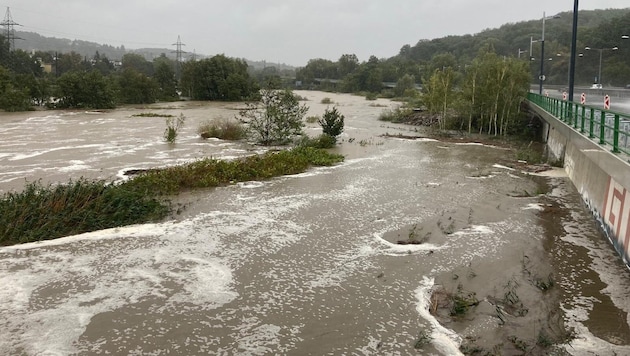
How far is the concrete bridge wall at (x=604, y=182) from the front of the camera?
31.4ft

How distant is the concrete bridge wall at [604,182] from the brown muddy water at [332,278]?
0.42 metres

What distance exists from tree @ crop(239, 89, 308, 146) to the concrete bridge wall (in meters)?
13.6

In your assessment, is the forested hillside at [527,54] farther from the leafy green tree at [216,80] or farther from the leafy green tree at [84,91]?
the leafy green tree at [84,91]

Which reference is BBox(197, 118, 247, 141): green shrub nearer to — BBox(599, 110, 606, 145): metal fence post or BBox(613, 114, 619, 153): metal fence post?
BBox(599, 110, 606, 145): metal fence post

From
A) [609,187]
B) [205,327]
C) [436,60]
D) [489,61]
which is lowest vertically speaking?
[205,327]

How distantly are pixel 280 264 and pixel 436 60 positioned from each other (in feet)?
322

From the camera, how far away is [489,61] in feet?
103

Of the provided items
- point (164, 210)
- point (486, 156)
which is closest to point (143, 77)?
point (486, 156)

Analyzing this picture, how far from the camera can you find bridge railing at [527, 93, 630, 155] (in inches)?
422

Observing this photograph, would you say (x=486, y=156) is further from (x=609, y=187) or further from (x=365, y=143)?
(x=609, y=187)

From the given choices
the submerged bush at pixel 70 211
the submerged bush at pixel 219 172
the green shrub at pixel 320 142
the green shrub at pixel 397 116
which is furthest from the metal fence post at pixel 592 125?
the green shrub at pixel 397 116

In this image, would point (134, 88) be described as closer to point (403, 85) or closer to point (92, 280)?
point (403, 85)

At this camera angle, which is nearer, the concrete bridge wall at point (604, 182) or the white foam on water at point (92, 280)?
the white foam on water at point (92, 280)

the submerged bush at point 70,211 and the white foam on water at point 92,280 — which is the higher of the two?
the submerged bush at point 70,211
